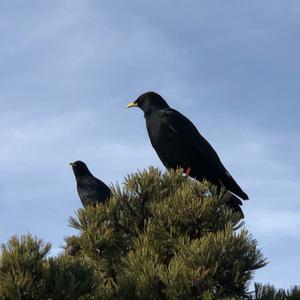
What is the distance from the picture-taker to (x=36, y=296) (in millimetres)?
4188

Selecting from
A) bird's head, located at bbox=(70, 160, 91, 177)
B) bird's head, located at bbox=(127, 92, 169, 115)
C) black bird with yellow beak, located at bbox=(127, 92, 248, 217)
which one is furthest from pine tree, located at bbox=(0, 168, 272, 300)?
bird's head, located at bbox=(70, 160, 91, 177)

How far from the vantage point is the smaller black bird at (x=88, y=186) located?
1118 centimetres

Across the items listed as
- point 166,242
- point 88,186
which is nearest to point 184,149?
point 88,186

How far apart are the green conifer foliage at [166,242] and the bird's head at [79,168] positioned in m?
7.35

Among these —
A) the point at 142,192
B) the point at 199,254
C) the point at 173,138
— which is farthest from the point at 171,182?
the point at 173,138

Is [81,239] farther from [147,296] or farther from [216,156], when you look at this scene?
[216,156]

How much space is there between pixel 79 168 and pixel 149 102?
12.1 feet

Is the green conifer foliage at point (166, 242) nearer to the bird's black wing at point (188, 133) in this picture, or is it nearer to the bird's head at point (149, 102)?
the bird's black wing at point (188, 133)

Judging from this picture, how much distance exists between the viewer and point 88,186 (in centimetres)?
1177

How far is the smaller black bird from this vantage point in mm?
11180

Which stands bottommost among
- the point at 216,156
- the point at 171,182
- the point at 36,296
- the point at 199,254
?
the point at 36,296

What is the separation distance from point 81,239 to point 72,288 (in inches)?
32.8

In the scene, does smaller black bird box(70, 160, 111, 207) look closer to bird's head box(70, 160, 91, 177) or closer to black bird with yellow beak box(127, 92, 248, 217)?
bird's head box(70, 160, 91, 177)

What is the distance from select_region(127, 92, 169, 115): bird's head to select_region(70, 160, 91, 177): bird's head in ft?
10.7
